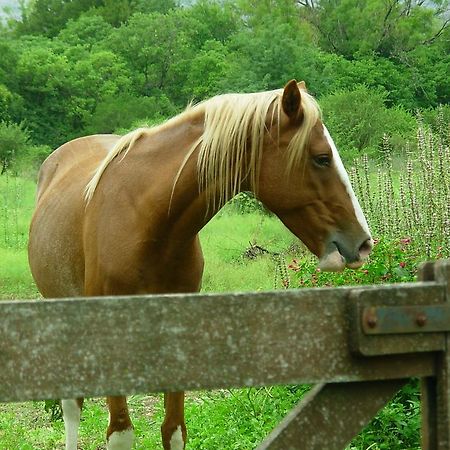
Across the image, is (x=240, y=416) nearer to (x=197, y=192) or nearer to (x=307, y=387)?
(x=307, y=387)

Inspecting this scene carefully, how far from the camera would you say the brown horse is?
3.37 metres

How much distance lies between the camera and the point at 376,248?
4664 mm

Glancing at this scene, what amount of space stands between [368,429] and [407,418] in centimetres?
23

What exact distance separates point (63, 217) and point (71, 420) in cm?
113

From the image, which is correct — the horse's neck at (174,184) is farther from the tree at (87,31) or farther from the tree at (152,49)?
the tree at (87,31)

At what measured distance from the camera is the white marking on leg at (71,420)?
176 inches

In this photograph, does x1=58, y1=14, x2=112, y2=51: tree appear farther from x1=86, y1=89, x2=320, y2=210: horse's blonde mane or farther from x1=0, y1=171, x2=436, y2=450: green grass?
x1=86, y1=89, x2=320, y2=210: horse's blonde mane

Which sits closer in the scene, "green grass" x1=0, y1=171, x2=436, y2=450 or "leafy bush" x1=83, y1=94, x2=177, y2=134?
"green grass" x1=0, y1=171, x2=436, y2=450

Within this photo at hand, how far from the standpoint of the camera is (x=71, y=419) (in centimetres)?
451

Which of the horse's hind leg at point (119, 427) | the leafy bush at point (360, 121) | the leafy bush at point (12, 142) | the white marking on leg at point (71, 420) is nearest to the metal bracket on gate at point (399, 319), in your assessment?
the horse's hind leg at point (119, 427)

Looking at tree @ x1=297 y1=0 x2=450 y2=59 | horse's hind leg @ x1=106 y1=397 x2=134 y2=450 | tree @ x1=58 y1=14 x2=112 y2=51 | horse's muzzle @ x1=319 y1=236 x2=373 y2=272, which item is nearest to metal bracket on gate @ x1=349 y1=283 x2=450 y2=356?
horse's muzzle @ x1=319 y1=236 x2=373 y2=272

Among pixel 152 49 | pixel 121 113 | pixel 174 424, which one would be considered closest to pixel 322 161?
pixel 174 424

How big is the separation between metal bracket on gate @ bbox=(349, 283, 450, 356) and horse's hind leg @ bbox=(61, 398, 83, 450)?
10.5 feet

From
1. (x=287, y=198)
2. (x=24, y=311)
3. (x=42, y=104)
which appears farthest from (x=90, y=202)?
(x=42, y=104)
